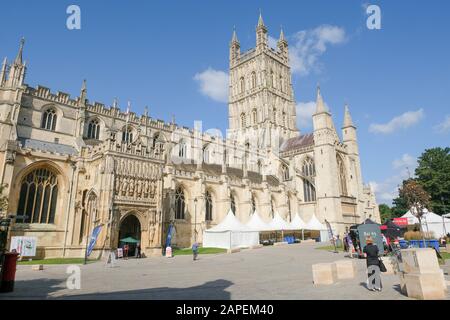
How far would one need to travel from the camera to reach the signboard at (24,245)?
2005cm

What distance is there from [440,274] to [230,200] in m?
31.7

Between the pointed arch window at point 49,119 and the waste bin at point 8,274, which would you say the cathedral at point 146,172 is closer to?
the pointed arch window at point 49,119

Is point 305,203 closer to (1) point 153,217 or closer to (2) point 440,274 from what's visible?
(1) point 153,217

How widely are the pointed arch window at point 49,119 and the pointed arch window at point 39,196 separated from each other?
779 centimetres

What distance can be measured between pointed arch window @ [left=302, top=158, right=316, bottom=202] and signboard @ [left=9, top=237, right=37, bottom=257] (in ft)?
128

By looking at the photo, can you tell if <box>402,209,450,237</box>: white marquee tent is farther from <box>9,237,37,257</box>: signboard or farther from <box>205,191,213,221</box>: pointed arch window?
<box>9,237,37,257</box>: signboard

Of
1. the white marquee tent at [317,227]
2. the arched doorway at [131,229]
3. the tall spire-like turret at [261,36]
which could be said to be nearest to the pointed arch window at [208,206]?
the arched doorway at [131,229]

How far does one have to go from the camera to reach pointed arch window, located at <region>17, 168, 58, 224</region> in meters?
24.4

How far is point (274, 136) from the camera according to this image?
61.2 m

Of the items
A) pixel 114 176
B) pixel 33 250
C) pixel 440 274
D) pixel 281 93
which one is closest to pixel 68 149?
pixel 114 176

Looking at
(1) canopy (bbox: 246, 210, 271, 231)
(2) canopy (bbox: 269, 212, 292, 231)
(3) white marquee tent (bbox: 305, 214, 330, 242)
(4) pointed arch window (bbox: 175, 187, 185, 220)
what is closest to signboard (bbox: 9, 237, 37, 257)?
(4) pointed arch window (bbox: 175, 187, 185, 220)

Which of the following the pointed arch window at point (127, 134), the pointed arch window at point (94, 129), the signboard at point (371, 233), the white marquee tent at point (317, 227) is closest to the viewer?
the signboard at point (371, 233)

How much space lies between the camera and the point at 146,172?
2614 centimetres

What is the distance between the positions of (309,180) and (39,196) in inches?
1489
